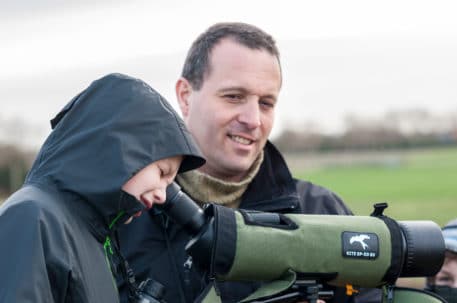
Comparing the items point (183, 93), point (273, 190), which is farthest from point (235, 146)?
Result: point (183, 93)

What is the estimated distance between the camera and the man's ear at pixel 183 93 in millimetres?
4801

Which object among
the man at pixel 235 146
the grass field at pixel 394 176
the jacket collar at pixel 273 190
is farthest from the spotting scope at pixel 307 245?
the grass field at pixel 394 176

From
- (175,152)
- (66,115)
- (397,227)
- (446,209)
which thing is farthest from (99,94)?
(446,209)

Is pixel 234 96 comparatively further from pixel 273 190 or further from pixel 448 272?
pixel 448 272

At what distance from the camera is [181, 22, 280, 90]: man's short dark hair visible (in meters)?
4.67

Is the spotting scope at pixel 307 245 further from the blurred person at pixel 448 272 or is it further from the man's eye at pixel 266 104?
the man's eye at pixel 266 104

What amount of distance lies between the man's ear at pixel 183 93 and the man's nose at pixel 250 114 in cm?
44

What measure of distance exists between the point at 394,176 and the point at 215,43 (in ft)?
296

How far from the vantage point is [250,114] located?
4.45 meters

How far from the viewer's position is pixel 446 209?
5259 cm

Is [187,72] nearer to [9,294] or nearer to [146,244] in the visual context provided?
[146,244]

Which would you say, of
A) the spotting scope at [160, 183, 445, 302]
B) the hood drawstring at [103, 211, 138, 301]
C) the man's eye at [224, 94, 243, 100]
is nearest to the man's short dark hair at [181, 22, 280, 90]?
the man's eye at [224, 94, 243, 100]

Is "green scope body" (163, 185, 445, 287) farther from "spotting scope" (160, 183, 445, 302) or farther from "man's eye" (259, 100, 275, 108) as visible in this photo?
"man's eye" (259, 100, 275, 108)

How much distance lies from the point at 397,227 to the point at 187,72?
172cm
